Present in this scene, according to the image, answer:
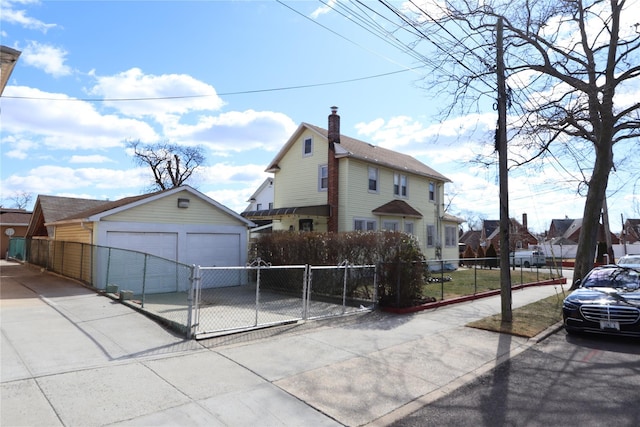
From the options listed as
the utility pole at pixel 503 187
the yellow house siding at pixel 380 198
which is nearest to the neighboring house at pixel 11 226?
the yellow house siding at pixel 380 198

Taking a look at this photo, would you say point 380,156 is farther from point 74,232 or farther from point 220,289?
point 74,232

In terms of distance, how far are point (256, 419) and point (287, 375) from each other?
1.35m

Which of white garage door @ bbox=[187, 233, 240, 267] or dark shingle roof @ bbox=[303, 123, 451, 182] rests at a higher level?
dark shingle roof @ bbox=[303, 123, 451, 182]

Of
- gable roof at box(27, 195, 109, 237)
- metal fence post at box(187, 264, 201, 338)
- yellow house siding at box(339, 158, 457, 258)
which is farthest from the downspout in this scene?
gable roof at box(27, 195, 109, 237)

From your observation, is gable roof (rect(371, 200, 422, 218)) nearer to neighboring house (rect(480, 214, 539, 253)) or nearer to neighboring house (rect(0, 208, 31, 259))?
neighboring house (rect(0, 208, 31, 259))

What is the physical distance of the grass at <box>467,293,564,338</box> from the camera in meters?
8.85

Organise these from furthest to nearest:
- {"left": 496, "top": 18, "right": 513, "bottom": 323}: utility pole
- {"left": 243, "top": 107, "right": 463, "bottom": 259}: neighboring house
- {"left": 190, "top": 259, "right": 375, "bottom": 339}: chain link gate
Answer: {"left": 243, "top": 107, "right": 463, "bottom": 259}: neighboring house < {"left": 496, "top": 18, "right": 513, "bottom": 323}: utility pole < {"left": 190, "top": 259, "right": 375, "bottom": 339}: chain link gate

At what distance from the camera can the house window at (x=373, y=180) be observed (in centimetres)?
2131

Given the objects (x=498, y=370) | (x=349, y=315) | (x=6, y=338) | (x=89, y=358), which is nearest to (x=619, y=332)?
(x=498, y=370)

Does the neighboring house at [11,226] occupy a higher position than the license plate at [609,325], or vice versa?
the neighboring house at [11,226]

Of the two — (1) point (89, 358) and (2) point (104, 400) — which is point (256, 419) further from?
(1) point (89, 358)

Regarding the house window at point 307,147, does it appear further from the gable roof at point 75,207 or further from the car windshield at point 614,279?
the car windshield at point 614,279

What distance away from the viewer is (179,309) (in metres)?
10.2

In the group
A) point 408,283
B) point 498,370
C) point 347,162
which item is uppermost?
point 347,162
